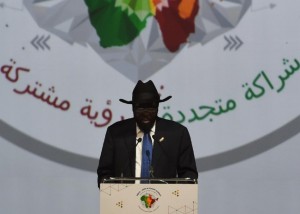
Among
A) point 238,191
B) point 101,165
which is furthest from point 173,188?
point 238,191

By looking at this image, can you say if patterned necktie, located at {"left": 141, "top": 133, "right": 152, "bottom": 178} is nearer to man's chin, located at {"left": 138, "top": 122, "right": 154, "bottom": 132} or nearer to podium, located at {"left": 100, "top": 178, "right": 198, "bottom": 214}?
man's chin, located at {"left": 138, "top": 122, "right": 154, "bottom": 132}

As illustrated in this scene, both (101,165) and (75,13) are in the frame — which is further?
(75,13)

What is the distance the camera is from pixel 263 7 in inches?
181

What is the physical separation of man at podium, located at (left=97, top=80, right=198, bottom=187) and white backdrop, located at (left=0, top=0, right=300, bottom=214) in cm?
114

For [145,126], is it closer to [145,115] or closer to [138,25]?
[145,115]

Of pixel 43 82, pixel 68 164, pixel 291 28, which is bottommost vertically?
pixel 68 164

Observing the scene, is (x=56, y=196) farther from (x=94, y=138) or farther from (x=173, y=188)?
(x=173, y=188)

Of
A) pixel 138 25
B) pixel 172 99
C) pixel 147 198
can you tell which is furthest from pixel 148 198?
pixel 138 25

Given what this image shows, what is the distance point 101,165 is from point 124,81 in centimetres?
128

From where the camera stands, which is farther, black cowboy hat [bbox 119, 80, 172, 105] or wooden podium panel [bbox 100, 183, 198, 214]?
black cowboy hat [bbox 119, 80, 172, 105]

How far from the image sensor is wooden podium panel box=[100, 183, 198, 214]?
3029 mm

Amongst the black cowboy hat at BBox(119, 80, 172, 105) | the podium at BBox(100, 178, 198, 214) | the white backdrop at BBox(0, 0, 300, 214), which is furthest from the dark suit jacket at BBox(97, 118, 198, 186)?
the white backdrop at BBox(0, 0, 300, 214)

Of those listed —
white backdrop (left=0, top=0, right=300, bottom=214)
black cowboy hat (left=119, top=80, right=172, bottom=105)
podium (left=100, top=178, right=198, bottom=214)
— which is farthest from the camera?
white backdrop (left=0, top=0, right=300, bottom=214)

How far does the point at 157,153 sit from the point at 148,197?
0.38 metres
